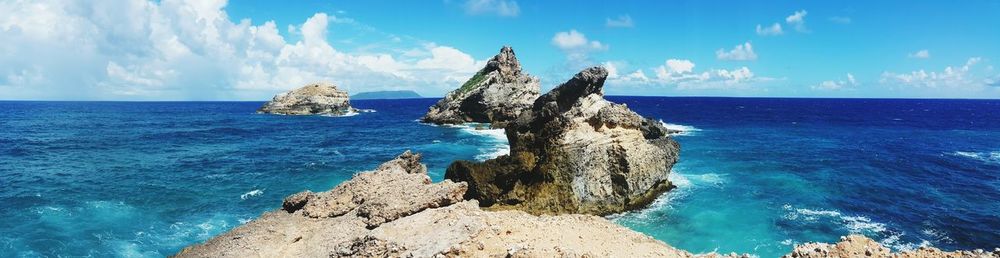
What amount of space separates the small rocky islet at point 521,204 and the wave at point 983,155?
4081cm

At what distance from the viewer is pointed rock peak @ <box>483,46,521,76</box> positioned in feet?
314

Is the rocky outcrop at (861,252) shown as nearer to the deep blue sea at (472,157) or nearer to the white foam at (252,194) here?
the deep blue sea at (472,157)

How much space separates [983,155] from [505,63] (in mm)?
64832

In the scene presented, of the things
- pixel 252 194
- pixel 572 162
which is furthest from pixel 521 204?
pixel 252 194

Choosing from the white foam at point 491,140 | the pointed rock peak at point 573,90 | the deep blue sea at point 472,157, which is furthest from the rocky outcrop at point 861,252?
the white foam at point 491,140

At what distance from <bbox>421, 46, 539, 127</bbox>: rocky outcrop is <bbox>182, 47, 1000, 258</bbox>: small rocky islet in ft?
178

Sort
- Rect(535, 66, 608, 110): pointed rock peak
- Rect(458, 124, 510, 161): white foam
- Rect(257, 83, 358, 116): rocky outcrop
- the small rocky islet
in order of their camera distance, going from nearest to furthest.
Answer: the small rocky islet
Rect(535, 66, 608, 110): pointed rock peak
Rect(458, 124, 510, 161): white foam
Rect(257, 83, 358, 116): rocky outcrop

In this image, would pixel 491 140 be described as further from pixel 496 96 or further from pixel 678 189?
pixel 678 189

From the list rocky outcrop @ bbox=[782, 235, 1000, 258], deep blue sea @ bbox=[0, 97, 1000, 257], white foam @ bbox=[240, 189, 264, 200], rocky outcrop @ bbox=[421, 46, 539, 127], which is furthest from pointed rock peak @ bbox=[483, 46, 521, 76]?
rocky outcrop @ bbox=[782, 235, 1000, 258]

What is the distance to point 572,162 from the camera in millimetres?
29672

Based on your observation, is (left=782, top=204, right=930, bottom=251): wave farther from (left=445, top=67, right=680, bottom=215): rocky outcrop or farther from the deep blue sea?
(left=445, top=67, right=680, bottom=215): rocky outcrop

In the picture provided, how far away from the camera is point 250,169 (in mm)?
47188

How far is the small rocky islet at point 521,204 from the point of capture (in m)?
16.6

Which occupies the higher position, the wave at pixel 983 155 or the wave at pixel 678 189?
the wave at pixel 678 189
